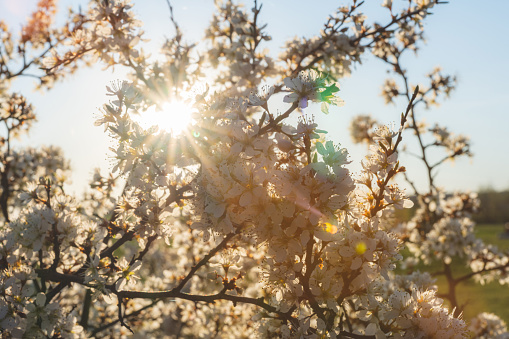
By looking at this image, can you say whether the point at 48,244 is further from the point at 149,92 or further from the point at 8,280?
the point at 149,92

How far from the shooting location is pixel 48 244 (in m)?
2.75

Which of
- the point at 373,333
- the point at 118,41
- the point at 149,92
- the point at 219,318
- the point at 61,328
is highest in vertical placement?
the point at 118,41

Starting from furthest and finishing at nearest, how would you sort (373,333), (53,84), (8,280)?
(53,84), (8,280), (373,333)

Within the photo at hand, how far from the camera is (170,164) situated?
2.03 meters

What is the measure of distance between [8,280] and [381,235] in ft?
7.41

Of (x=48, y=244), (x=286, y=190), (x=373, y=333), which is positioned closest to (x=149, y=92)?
(x=48, y=244)

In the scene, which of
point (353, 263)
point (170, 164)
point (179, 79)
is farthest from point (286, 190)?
point (179, 79)

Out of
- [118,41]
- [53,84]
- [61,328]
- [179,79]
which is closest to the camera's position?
[61,328]

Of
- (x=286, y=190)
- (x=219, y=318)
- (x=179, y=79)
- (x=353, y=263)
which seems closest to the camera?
(x=286, y=190)

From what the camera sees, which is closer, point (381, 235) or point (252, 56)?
point (381, 235)

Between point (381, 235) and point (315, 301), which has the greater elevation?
point (381, 235)

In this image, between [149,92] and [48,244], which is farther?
[149,92]

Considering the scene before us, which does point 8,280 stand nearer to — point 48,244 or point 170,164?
point 48,244

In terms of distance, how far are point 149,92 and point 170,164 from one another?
1.62 meters
